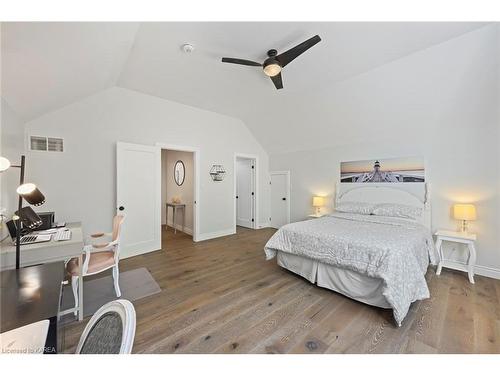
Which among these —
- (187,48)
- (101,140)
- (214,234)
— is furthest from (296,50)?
(214,234)

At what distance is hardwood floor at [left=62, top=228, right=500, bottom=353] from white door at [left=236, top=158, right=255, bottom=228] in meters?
2.98

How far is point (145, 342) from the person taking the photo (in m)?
1.66

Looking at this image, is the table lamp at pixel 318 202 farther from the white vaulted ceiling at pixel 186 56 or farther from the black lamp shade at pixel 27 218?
the black lamp shade at pixel 27 218

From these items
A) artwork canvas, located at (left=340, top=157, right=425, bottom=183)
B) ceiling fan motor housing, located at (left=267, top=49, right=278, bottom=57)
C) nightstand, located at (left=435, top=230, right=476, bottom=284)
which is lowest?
nightstand, located at (left=435, top=230, right=476, bottom=284)

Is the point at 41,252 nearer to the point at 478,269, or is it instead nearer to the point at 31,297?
the point at 31,297

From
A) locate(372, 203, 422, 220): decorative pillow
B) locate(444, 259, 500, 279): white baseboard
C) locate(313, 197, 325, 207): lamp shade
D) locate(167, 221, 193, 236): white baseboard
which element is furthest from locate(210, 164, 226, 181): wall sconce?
locate(444, 259, 500, 279): white baseboard

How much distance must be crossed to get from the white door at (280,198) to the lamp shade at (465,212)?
10.8 feet

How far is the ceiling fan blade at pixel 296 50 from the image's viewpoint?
6.48 ft

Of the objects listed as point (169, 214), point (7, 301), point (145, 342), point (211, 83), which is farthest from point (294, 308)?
point (169, 214)

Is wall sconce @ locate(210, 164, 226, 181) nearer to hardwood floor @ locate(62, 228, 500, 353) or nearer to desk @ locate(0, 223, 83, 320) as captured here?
hardwood floor @ locate(62, 228, 500, 353)

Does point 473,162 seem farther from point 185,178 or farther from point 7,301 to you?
point 185,178

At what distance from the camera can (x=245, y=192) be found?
6125 mm

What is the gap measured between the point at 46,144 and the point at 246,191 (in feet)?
14.0

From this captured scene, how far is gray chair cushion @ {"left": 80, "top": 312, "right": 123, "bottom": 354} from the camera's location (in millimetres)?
724
